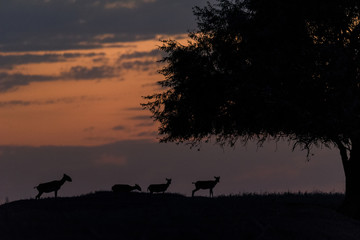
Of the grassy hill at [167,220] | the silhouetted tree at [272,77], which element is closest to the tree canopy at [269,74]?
the silhouetted tree at [272,77]

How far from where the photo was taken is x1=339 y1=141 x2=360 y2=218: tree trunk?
99.0 ft

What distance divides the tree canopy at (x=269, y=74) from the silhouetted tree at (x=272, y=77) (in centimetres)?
5

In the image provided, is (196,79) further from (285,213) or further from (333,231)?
(333,231)

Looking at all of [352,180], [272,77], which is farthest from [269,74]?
[352,180]

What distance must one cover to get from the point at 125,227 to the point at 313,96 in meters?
11.2

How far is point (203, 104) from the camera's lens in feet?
103

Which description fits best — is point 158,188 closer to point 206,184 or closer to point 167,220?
point 206,184

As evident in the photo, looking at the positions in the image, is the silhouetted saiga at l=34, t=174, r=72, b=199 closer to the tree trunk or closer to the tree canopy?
the tree canopy

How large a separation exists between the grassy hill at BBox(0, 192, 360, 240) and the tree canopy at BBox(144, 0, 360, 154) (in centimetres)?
427

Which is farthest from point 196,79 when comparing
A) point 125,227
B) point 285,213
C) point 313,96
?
point 125,227

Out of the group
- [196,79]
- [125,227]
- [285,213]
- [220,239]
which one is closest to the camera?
[220,239]

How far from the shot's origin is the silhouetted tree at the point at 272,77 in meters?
28.0

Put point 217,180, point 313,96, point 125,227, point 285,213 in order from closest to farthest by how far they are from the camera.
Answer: point 125,227 → point 285,213 → point 313,96 → point 217,180

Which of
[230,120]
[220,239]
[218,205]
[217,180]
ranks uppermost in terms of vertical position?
[230,120]
